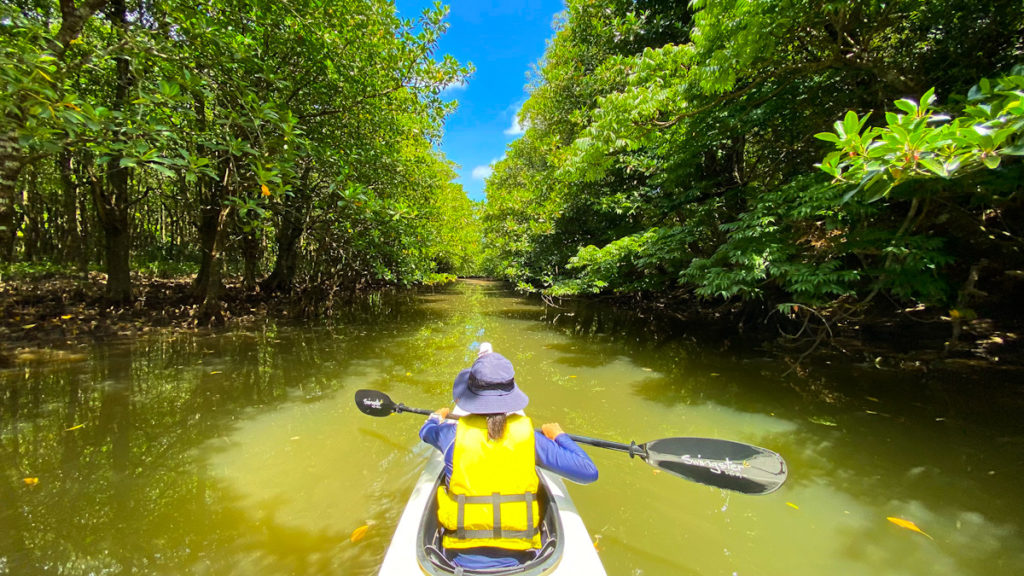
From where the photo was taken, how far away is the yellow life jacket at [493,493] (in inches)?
76.6

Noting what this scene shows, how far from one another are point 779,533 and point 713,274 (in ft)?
12.5

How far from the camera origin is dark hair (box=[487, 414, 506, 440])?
78.0 inches

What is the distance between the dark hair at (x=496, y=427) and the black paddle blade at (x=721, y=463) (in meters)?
1.62

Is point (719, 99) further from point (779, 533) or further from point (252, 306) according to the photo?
point (252, 306)

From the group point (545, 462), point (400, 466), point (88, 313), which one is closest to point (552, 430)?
point (545, 462)

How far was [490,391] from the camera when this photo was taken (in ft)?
6.88

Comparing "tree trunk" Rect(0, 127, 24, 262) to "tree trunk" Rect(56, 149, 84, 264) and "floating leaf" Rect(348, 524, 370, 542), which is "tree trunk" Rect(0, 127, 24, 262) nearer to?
"floating leaf" Rect(348, 524, 370, 542)

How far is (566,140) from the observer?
13.9m

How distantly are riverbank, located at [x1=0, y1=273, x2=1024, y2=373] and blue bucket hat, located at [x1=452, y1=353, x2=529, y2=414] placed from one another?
5325 mm

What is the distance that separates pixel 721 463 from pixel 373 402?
332cm

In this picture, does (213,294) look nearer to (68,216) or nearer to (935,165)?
(68,216)

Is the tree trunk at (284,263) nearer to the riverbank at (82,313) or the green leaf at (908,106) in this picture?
the riverbank at (82,313)

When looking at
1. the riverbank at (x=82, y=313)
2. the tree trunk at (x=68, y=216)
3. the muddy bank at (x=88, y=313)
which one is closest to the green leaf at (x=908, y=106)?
the muddy bank at (x=88, y=313)

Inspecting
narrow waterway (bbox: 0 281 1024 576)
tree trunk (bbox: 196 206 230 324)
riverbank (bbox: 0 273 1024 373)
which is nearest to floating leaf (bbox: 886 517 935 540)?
narrow waterway (bbox: 0 281 1024 576)
